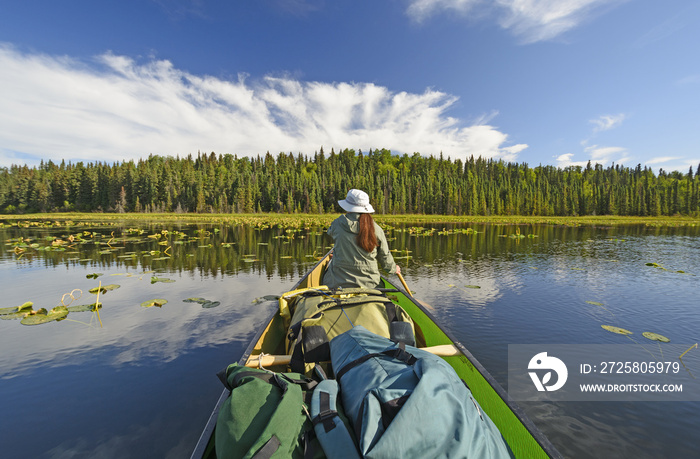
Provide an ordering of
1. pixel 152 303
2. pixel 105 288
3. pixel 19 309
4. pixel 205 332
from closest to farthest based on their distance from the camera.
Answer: pixel 205 332 → pixel 19 309 → pixel 152 303 → pixel 105 288

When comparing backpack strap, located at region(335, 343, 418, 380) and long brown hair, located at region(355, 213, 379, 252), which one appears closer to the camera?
backpack strap, located at region(335, 343, 418, 380)

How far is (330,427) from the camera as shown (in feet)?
4.99

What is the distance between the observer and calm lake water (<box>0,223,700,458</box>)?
3.09 m

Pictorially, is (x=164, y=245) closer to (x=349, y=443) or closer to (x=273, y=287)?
(x=273, y=287)

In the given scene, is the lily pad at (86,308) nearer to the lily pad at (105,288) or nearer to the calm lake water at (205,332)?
the calm lake water at (205,332)

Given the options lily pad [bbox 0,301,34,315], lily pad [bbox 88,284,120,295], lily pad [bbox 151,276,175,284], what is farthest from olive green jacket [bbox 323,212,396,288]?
lily pad [bbox 88,284,120,295]

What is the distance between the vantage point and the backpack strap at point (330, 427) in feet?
4.70

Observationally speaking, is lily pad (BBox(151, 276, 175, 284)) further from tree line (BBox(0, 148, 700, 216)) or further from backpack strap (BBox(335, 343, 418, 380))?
tree line (BBox(0, 148, 700, 216))

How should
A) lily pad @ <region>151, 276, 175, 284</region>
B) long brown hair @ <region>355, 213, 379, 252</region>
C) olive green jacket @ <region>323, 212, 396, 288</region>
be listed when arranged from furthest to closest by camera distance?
1. lily pad @ <region>151, 276, 175, 284</region>
2. olive green jacket @ <region>323, 212, 396, 288</region>
3. long brown hair @ <region>355, 213, 379, 252</region>

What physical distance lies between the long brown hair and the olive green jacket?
0.08 m

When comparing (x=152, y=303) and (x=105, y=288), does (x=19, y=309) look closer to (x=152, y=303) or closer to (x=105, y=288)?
(x=105, y=288)

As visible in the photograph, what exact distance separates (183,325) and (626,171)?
528ft

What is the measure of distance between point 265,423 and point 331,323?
151 centimetres

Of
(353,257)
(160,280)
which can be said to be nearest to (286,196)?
(160,280)
